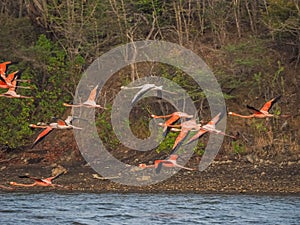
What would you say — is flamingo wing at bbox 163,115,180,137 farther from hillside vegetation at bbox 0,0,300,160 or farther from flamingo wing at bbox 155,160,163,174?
hillside vegetation at bbox 0,0,300,160

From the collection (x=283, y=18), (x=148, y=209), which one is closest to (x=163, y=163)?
(x=148, y=209)

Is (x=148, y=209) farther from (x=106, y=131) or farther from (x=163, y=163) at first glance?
(x=106, y=131)

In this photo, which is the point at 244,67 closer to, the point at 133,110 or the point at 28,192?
the point at 133,110

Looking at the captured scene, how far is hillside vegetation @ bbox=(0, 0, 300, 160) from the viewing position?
28578 mm

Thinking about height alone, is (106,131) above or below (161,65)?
below

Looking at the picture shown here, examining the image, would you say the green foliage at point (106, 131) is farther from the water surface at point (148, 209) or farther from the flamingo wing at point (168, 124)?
the flamingo wing at point (168, 124)

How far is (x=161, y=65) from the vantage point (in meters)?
29.9

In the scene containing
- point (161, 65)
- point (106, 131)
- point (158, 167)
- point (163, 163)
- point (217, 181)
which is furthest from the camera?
point (106, 131)

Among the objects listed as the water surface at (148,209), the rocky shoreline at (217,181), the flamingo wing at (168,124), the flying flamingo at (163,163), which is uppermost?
the flamingo wing at (168,124)

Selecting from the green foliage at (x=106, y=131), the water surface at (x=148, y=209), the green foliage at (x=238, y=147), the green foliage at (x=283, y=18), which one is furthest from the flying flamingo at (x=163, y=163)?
the green foliage at (x=283, y=18)

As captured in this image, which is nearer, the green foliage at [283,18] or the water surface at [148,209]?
the water surface at [148,209]

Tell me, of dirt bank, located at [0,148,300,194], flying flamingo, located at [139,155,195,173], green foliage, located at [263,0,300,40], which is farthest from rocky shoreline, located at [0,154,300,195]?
green foliage, located at [263,0,300,40]

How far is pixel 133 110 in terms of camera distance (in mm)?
31016

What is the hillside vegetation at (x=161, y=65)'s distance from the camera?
28.6 meters
